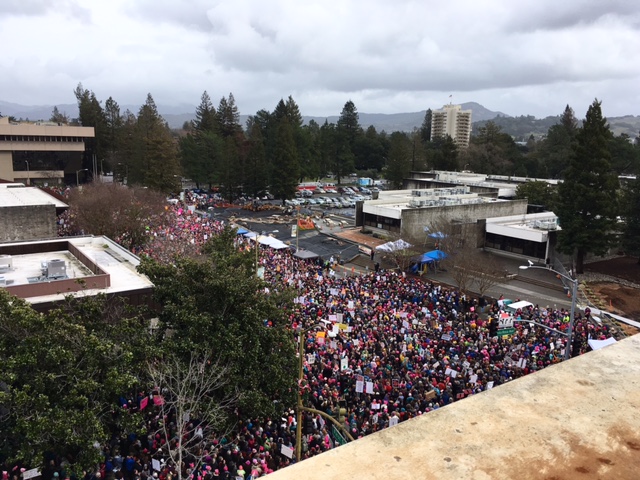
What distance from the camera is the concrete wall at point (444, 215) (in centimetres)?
3831

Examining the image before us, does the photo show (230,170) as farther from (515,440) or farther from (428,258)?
(515,440)

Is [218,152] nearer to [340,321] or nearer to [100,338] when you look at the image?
[340,321]

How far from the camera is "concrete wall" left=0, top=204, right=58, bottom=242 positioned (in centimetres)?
2648

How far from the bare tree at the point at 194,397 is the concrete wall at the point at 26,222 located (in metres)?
19.6

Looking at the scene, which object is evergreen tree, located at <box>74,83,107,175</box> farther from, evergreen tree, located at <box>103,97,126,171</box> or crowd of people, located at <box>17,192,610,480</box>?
crowd of people, located at <box>17,192,610,480</box>

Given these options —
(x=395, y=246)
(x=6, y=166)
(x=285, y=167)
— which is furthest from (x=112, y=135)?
(x=395, y=246)

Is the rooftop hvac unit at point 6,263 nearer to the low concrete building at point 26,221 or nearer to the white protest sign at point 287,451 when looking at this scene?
the low concrete building at point 26,221

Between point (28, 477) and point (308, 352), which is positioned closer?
point (28, 477)

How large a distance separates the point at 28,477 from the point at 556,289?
2858 centimetres

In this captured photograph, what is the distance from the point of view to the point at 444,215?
39.2m

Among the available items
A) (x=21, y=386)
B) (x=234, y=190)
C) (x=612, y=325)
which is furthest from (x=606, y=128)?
(x=234, y=190)

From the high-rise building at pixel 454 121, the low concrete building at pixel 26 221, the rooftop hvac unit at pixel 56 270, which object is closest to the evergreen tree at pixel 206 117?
the low concrete building at pixel 26 221

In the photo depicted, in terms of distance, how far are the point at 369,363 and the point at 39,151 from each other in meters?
60.2

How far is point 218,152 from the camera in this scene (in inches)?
2500
